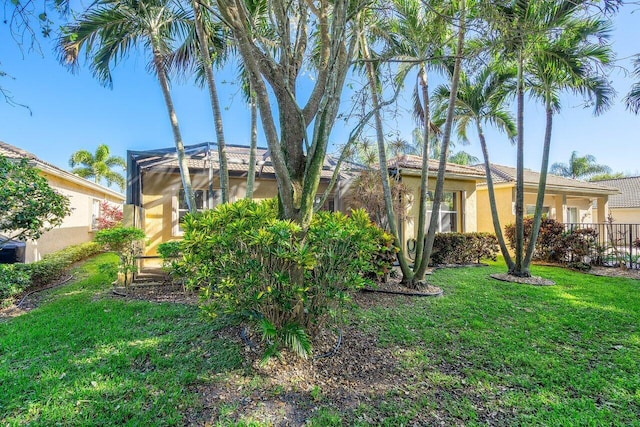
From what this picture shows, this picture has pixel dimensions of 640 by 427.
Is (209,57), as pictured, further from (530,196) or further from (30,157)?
(530,196)

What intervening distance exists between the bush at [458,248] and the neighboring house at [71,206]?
12506 millimetres

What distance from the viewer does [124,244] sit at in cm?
740

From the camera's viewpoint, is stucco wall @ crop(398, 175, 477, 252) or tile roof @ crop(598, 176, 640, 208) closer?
stucco wall @ crop(398, 175, 477, 252)

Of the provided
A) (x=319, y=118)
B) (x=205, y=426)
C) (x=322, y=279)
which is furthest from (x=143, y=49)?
(x=205, y=426)

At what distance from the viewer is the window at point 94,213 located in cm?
1722

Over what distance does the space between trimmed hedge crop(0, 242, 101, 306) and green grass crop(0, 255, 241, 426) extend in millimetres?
1141

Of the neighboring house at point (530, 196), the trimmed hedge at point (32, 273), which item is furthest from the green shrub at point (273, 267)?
the neighboring house at point (530, 196)

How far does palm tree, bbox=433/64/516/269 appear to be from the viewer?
961 centimetres

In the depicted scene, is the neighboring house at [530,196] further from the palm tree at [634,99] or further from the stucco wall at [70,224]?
the stucco wall at [70,224]

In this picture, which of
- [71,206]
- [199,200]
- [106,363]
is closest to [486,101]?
[199,200]

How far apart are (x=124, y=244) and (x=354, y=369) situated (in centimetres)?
640

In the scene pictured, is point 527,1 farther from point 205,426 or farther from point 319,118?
point 205,426

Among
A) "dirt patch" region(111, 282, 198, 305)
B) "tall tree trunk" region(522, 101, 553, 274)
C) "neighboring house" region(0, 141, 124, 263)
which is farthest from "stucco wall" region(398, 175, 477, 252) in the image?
"neighboring house" region(0, 141, 124, 263)

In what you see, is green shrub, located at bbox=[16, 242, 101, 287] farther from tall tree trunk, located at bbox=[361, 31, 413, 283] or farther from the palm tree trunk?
the palm tree trunk
